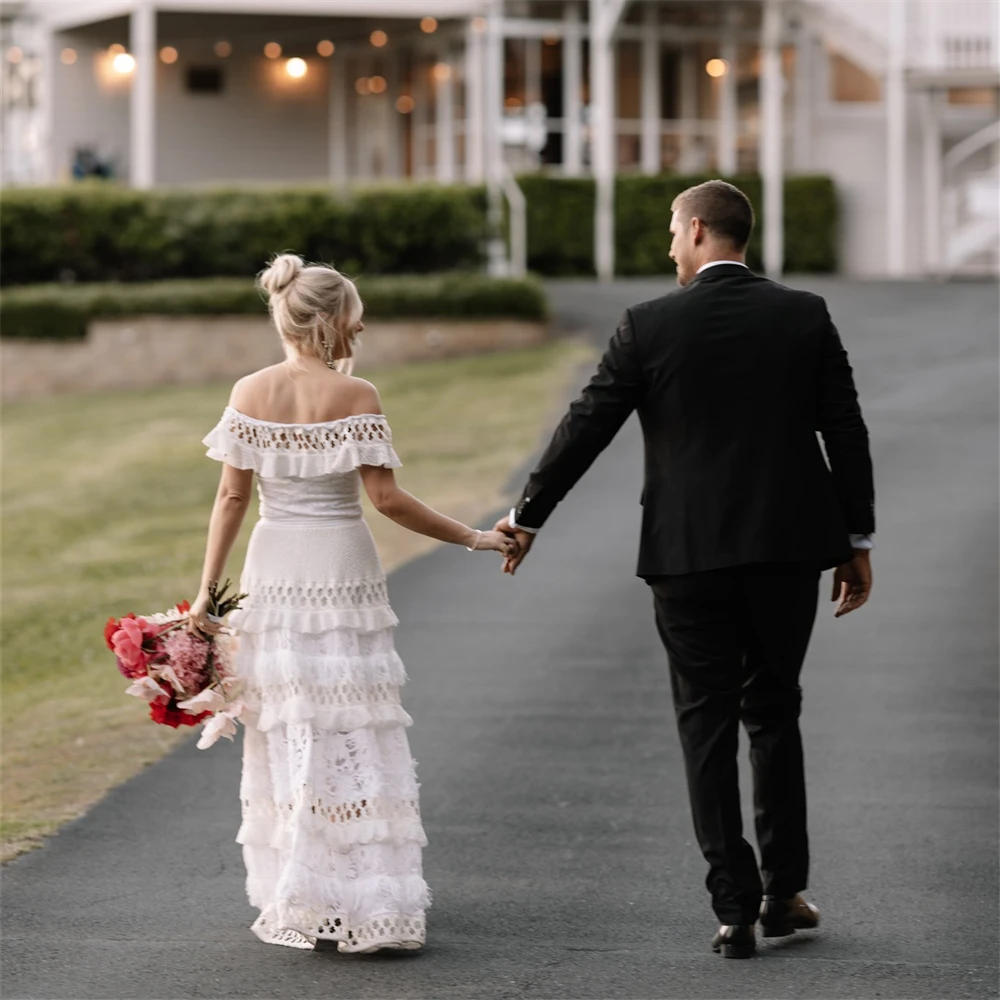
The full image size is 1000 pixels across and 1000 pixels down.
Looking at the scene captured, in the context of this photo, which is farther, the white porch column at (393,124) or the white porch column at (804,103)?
the white porch column at (393,124)

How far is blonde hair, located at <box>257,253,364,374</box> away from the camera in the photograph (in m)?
4.95

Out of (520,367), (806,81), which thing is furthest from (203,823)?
(806,81)

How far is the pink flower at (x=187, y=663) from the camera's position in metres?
5.07

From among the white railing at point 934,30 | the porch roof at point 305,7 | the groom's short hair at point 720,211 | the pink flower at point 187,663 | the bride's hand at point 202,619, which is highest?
the porch roof at point 305,7

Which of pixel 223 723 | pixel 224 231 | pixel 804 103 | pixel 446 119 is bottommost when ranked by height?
pixel 223 723

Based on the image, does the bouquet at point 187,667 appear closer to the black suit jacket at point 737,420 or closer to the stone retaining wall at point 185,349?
the black suit jacket at point 737,420

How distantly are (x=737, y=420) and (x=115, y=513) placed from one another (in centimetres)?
1063

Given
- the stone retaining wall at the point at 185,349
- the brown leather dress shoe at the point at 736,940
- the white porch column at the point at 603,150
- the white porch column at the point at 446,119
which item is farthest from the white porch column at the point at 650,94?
the brown leather dress shoe at the point at 736,940

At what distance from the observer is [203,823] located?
6.49 m

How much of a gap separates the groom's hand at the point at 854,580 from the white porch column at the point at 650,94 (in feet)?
74.1

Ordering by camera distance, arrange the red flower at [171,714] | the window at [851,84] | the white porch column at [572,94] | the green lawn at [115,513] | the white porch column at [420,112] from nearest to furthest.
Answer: the red flower at [171,714] → the green lawn at [115,513] → the white porch column at [572,94] → the window at [851,84] → the white porch column at [420,112]

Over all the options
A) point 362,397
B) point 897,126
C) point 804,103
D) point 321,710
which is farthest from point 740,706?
point 804,103

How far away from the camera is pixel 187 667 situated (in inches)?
200

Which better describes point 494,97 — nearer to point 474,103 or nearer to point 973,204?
point 474,103
